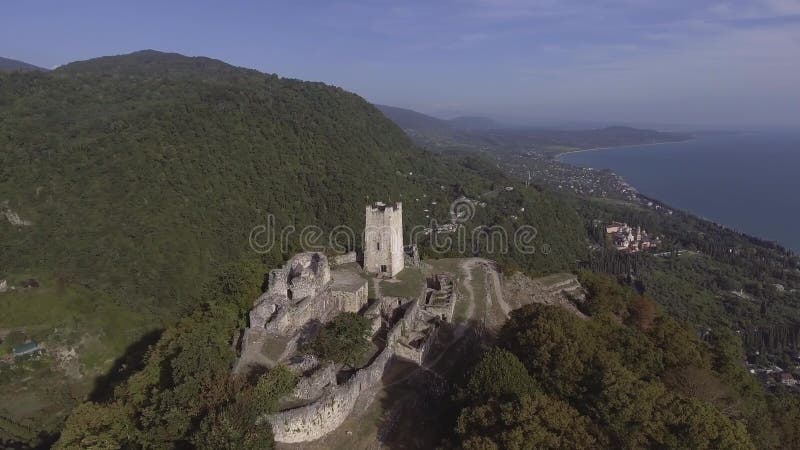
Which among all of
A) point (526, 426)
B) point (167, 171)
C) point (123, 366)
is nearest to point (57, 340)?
point (123, 366)

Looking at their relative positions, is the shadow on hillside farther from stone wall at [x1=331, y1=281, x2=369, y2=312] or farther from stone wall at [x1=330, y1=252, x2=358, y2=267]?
stone wall at [x1=331, y1=281, x2=369, y2=312]

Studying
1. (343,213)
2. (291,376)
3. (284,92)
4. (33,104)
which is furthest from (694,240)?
(33,104)

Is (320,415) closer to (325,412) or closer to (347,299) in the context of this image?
(325,412)

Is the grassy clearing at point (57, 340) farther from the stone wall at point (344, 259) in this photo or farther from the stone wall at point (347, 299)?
the stone wall at point (347, 299)

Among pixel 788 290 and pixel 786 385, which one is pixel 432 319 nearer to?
pixel 786 385

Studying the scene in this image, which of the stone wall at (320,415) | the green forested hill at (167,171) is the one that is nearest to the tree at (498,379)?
the stone wall at (320,415)

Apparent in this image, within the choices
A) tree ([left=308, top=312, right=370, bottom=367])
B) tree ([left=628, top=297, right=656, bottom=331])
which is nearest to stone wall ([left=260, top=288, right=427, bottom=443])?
tree ([left=308, top=312, right=370, bottom=367])
